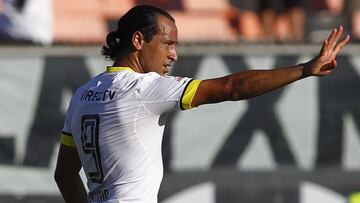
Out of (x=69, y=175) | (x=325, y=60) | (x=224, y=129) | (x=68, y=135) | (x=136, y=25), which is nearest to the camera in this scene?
(x=325, y=60)

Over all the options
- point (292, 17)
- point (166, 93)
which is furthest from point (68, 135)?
point (292, 17)

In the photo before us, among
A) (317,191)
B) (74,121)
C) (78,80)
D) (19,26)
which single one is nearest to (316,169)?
(317,191)

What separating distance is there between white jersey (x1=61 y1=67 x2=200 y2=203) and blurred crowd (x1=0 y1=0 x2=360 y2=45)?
14.9ft

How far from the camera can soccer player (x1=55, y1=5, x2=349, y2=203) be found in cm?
421

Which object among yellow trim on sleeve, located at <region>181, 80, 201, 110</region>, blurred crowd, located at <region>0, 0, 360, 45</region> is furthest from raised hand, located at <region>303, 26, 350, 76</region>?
blurred crowd, located at <region>0, 0, 360, 45</region>

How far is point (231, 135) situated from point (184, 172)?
1.51 ft

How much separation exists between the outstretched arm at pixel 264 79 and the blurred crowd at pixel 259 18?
4.85 m

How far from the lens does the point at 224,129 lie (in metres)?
7.95

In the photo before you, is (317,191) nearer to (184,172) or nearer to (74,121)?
(184,172)

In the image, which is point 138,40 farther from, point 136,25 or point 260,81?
point 260,81

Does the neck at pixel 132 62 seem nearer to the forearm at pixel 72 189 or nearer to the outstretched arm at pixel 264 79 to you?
the outstretched arm at pixel 264 79

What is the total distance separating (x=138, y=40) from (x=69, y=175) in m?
0.79

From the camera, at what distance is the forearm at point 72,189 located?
4887 mm

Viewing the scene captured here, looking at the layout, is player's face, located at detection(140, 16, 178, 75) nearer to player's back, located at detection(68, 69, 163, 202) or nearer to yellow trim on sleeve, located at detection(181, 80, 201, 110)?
player's back, located at detection(68, 69, 163, 202)
